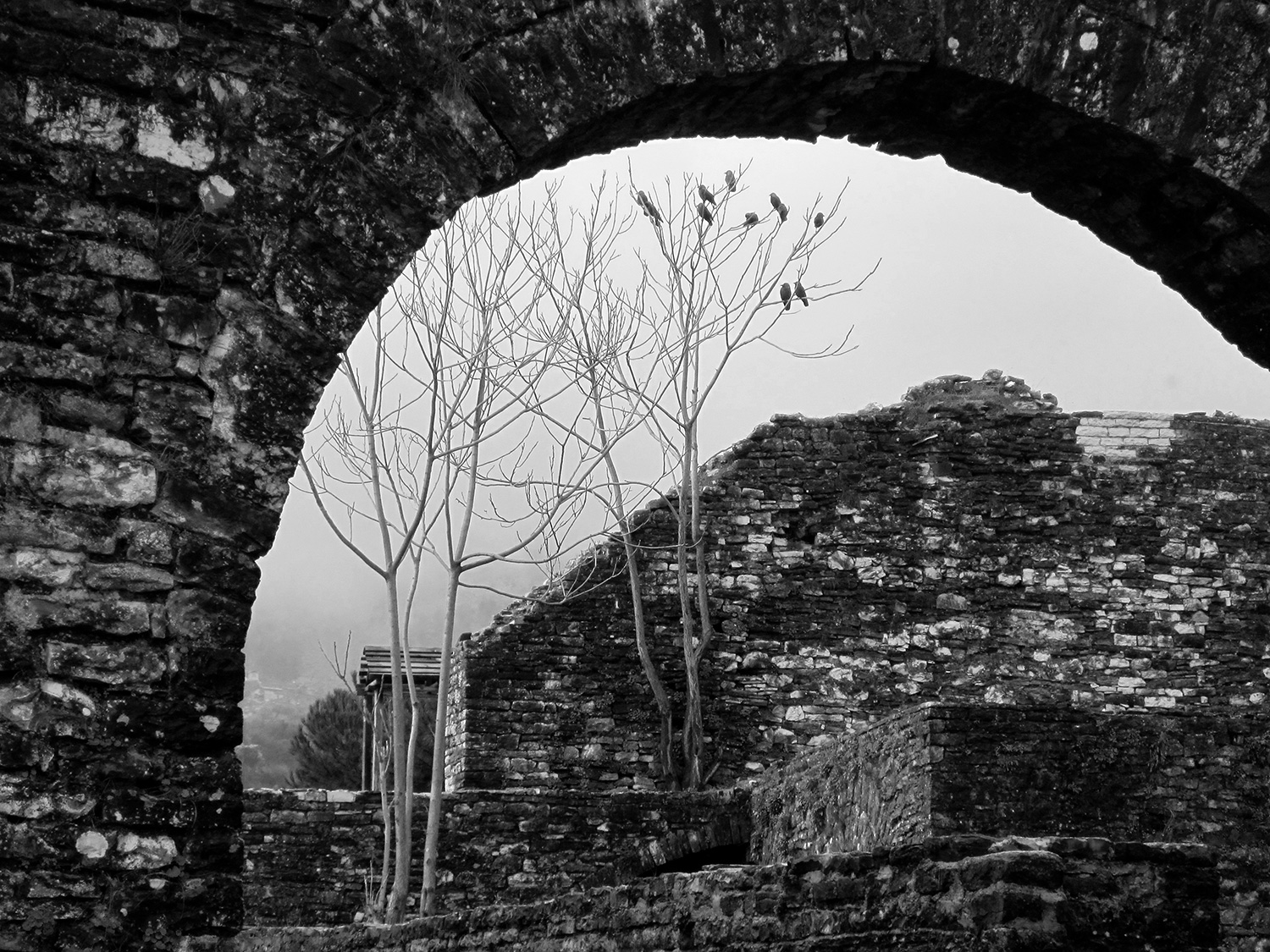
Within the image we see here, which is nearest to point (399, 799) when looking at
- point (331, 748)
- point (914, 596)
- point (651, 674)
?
point (651, 674)

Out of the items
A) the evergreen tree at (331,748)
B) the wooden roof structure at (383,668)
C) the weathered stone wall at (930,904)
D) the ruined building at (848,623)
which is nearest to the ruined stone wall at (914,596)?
the ruined building at (848,623)

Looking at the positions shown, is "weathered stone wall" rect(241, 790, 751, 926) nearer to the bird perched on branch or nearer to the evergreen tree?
the bird perched on branch

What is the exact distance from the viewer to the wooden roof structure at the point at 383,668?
1492 cm

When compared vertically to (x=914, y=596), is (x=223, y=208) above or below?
above

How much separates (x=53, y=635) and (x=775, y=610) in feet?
30.1

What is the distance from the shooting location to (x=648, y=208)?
1277 cm

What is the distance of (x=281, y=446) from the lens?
324 cm

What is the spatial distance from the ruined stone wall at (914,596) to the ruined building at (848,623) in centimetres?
2

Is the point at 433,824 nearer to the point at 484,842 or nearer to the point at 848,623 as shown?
the point at 484,842

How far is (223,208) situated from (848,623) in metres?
9.15

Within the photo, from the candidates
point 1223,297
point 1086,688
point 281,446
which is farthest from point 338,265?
point 1086,688

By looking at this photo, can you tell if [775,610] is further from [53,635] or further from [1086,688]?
[53,635]

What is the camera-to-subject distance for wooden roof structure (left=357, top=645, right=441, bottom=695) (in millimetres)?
14922

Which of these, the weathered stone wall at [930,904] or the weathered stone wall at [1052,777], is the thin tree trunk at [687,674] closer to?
the weathered stone wall at [1052,777]
